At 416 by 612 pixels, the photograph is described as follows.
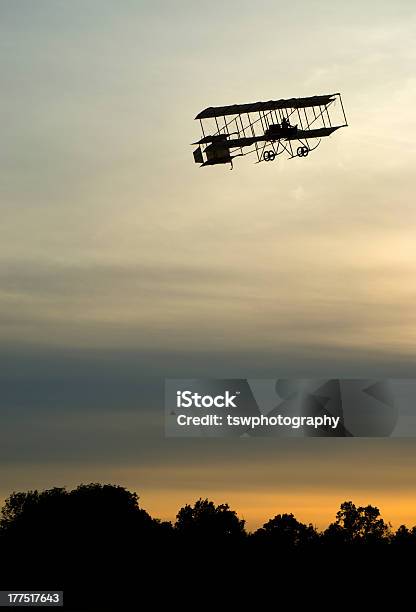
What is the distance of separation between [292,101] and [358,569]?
86.6 meters

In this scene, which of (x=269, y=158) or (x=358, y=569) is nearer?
(x=269, y=158)

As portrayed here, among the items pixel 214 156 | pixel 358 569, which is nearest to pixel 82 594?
pixel 358 569

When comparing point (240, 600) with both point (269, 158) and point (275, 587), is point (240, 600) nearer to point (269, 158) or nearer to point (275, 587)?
point (275, 587)

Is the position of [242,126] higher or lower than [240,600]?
higher

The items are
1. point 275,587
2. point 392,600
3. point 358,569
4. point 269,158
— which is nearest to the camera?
point 269,158

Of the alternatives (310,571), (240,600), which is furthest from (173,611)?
(310,571)

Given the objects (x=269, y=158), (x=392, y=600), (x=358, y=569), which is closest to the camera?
(x=269, y=158)

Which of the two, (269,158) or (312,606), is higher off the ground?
(269,158)

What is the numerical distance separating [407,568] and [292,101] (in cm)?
8364

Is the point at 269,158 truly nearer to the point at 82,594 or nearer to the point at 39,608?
the point at 39,608

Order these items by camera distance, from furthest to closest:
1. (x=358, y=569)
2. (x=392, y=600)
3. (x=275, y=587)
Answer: (x=358, y=569), (x=275, y=587), (x=392, y=600)

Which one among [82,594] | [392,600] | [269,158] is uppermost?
[269,158]

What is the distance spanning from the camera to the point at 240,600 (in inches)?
6944

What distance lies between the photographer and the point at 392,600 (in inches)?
6649
